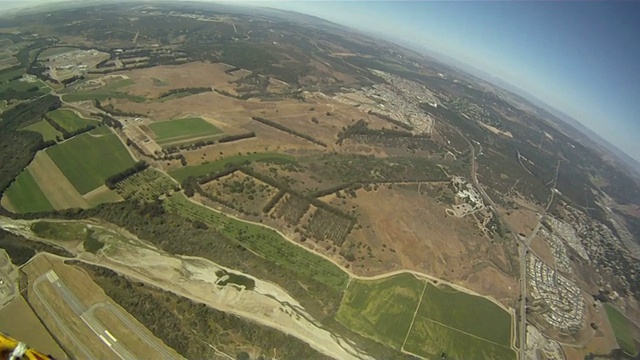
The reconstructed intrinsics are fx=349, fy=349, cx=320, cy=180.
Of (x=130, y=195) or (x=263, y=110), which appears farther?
(x=263, y=110)

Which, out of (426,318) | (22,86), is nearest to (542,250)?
(426,318)

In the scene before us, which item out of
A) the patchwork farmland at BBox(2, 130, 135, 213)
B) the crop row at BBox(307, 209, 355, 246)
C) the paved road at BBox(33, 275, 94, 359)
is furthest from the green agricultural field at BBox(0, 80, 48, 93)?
the crop row at BBox(307, 209, 355, 246)

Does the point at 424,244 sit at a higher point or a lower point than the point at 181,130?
higher

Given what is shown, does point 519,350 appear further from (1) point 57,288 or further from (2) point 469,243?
(1) point 57,288

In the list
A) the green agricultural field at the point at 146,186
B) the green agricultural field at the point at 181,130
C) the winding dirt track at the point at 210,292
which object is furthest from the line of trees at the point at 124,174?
the winding dirt track at the point at 210,292

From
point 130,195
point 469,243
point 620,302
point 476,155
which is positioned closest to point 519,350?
point 469,243

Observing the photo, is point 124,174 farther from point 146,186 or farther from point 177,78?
point 177,78

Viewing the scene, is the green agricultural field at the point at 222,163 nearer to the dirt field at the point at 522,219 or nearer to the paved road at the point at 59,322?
the paved road at the point at 59,322
